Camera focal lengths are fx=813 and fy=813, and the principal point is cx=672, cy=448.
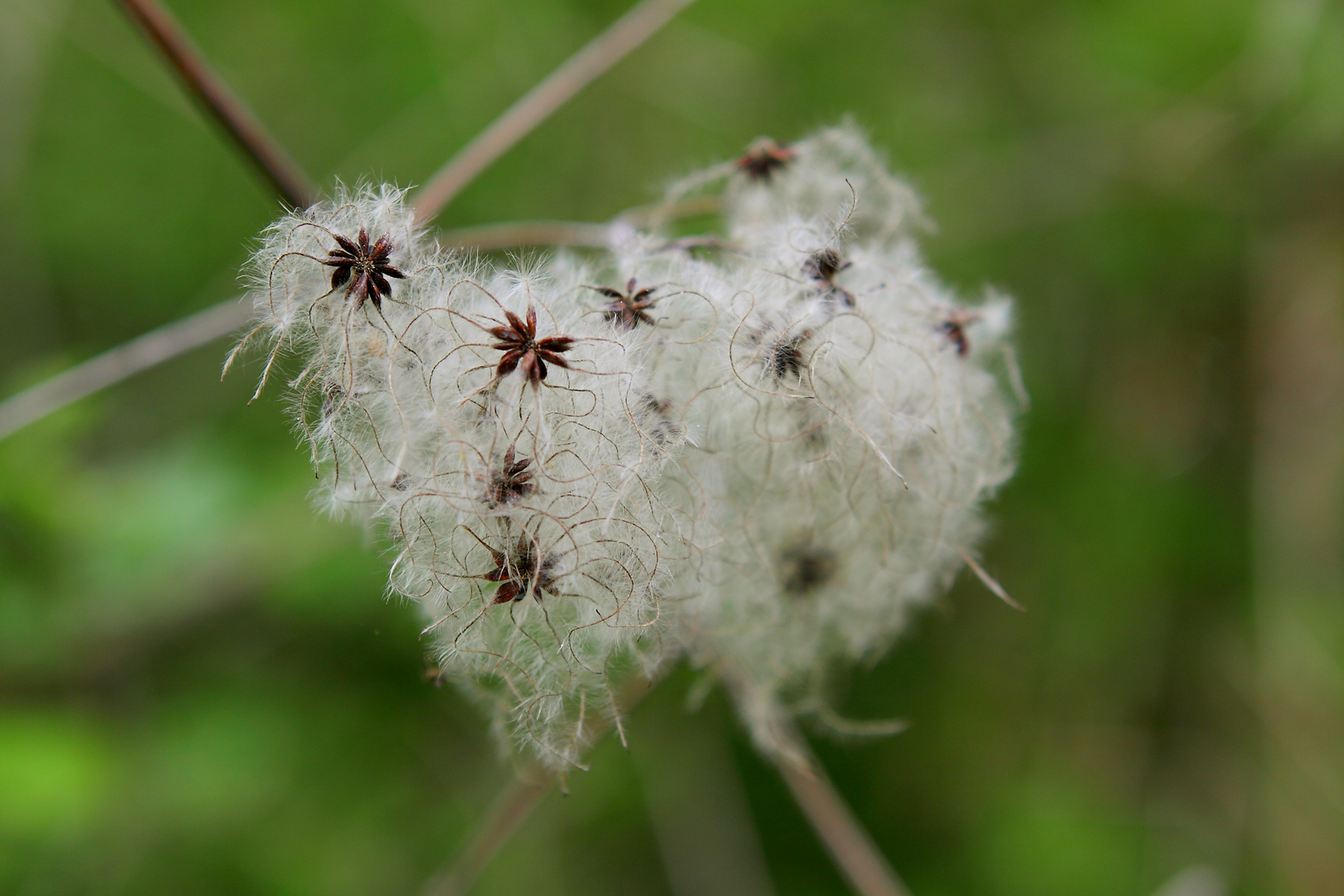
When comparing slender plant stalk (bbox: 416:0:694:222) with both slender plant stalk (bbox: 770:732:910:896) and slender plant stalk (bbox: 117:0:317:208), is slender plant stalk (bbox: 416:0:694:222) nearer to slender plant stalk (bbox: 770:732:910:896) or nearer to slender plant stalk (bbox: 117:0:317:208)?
slender plant stalk (bbox: 117:0:317:208)

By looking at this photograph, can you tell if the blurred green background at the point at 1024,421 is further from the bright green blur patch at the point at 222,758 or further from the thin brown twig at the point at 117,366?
the thin brown twig at the point at 117,366

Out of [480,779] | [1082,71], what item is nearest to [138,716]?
[480,779]

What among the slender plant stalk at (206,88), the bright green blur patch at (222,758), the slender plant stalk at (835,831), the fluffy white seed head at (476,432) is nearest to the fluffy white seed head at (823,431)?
the fluffy white seed head at (476,432)

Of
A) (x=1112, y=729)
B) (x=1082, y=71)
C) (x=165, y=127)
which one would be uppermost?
(x=165, y=127)

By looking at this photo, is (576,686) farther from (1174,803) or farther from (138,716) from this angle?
(1174,803)

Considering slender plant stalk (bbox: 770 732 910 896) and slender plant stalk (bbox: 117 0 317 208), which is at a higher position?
slender plant stalk (bbox: 117 0 317 208)

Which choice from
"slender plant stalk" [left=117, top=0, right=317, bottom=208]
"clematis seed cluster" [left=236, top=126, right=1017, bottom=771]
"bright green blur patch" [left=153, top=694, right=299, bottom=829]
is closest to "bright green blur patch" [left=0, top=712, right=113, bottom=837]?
"bright green blur patch" [left=153, top=694, right=299, bottom=829]
